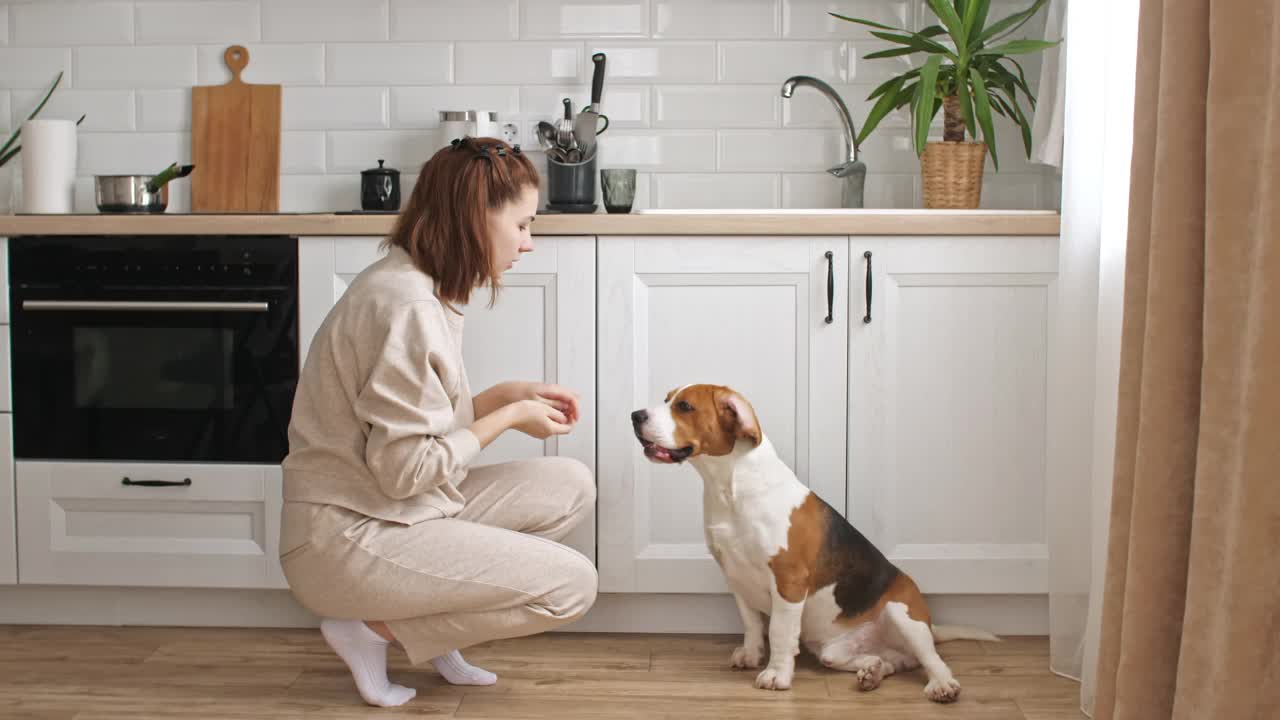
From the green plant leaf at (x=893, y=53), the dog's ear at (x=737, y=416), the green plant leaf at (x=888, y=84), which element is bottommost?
the dog's ear at (x=737, y=416)

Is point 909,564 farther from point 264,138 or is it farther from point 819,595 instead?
point 264,138

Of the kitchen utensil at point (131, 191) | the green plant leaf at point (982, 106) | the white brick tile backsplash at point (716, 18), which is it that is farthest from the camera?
the white brick tile backsplash at point (716, 18)

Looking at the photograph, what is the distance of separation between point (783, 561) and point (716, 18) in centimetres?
155

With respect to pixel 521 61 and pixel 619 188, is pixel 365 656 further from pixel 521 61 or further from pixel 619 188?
pixel 521 61

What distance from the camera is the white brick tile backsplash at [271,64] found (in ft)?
10.1

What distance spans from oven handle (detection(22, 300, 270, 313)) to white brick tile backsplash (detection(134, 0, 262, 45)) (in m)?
0.93

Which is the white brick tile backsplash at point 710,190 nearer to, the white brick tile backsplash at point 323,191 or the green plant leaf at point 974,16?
the green plant leaf at point 974,16

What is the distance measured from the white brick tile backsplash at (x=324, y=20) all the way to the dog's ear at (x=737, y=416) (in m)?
1.55

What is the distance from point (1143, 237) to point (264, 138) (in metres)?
2.33

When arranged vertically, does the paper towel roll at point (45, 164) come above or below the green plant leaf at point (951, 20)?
below

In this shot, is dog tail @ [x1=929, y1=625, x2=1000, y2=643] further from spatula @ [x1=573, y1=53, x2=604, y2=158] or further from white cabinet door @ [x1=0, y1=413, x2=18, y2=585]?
white cabinet door @ [x1=0, y1=413, x2=18, y2=585]

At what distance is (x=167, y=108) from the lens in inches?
122

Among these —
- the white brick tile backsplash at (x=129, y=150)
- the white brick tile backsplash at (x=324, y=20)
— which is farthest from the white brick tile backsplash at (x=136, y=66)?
the white brick tile backsplash at (x=324, y=20)

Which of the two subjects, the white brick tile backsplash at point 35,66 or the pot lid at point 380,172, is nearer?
the pot lid at point 380,172
